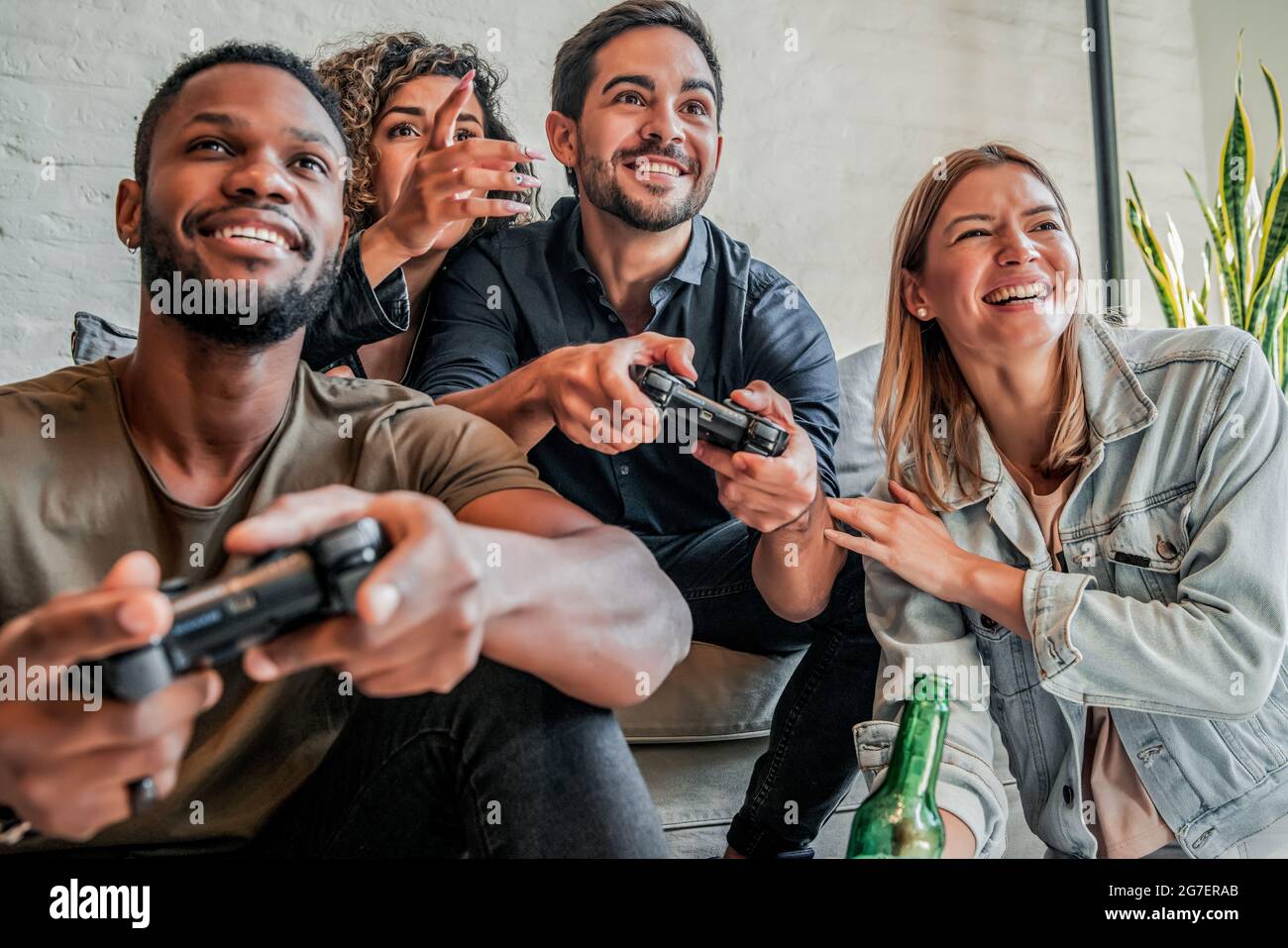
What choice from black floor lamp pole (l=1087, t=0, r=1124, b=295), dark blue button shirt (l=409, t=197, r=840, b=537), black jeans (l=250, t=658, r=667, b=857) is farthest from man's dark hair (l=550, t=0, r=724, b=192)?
black jeans (l=250, t=658, r=667, b=857)

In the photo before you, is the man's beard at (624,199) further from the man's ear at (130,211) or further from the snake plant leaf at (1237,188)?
the snake plant leaf at (1237,188)

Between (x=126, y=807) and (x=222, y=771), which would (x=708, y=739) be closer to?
(x=222, y=771)

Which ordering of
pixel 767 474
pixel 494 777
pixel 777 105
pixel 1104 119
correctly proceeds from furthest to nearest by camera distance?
pixel 1104 119
pixel 777 105
pixel 767 474
pixel 494 777

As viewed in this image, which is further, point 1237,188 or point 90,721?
point 1237,188

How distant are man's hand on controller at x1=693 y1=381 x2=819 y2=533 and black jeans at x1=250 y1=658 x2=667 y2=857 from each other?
0.38 metres

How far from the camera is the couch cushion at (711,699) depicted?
1.17 metres

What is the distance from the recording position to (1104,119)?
162 cm

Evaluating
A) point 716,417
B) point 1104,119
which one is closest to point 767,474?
point 716,417

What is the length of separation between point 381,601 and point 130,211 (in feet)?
1.98

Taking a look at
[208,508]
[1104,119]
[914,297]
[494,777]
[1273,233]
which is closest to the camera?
[494,777]

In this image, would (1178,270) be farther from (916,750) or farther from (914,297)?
(916,750)

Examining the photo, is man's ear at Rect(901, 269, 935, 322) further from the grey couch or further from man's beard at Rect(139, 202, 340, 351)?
man's beard at Rect(139, 202, 340, 351)

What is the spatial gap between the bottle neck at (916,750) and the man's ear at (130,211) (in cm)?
74
